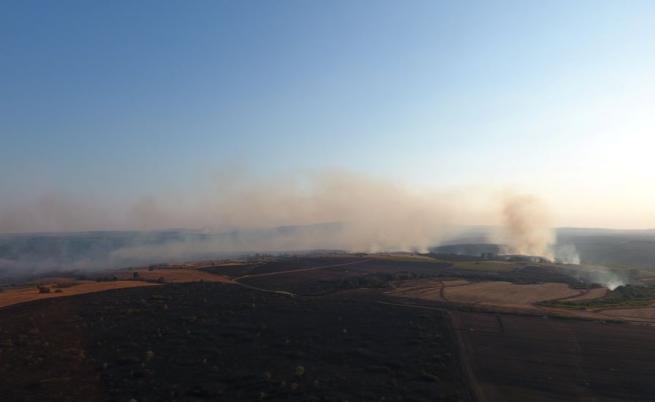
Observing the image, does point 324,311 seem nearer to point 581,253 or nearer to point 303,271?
point 303,271

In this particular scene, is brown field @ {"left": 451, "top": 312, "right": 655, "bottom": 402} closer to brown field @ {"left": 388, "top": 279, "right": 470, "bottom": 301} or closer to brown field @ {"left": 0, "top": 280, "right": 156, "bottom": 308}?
brown field @ {"left": 388, "top": 279, "right": 470, "bottom": 301}

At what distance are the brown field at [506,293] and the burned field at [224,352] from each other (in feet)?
46.3

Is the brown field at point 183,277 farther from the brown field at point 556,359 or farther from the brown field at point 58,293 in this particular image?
the brown field at point 556,359

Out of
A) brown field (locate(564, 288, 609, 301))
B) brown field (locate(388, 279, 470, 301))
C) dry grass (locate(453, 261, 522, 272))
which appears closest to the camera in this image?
brown field (locate(564, 288, 609, 301))

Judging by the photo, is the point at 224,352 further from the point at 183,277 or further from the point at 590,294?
the point at 183,277

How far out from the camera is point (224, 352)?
37.9m

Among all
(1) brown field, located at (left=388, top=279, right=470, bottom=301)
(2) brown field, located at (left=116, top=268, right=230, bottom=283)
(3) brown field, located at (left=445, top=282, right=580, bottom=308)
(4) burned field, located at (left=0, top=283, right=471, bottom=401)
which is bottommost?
(3) brown field, located at (left=445, top=282, right=580, bottom=308)

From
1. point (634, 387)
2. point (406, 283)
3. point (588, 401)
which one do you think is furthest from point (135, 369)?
point (406, 283)

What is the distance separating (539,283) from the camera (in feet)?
279

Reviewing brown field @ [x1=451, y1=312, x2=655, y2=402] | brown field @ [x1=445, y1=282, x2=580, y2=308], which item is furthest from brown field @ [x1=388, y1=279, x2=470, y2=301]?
brown field @ [x1=451, y1=312, x2=655, y2=402]

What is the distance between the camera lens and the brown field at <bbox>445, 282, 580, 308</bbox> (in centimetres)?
6512

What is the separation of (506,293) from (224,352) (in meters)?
50.9

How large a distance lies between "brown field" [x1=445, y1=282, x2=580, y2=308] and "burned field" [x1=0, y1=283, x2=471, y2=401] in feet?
46.3

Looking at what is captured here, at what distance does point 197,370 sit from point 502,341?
1062 inches
